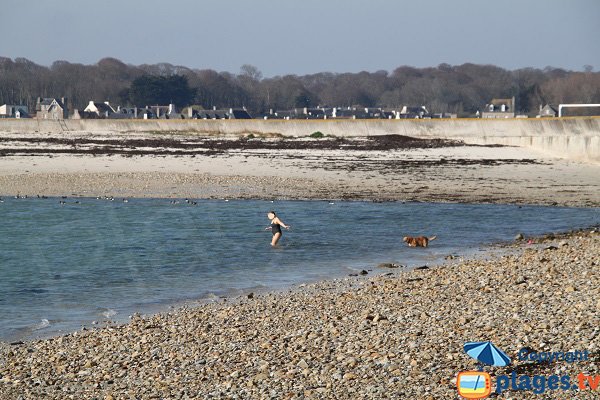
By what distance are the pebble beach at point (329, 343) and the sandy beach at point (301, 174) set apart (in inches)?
544

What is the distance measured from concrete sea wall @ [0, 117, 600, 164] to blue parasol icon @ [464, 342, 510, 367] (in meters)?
38.0

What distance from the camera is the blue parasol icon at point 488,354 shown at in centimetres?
686

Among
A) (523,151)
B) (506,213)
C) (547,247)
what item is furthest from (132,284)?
(523,151)

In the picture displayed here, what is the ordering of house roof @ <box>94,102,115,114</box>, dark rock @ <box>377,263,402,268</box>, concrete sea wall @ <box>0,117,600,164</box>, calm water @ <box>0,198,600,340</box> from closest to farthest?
1. calm water @ <box>0,198,600,340</box>
2. dark rock @ <box>377,263,402,268</box>
3. concrete sea wall @ <box>0,117,600,164</box>
4. house roof @ <box>94,102,115,114</box>

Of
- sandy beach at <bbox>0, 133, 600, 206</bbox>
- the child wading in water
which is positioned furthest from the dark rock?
sandy beach at <bbox>0, 133, 600, 206</bbox>

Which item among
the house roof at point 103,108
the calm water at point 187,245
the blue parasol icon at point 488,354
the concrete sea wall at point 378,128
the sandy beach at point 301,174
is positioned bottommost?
the calm water at point 187,245

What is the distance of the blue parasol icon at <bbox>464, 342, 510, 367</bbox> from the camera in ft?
22.5

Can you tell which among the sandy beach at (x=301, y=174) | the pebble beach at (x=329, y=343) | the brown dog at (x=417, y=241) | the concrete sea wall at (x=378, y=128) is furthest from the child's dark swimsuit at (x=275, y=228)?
the concrete sea wall at (x=378, y=128)

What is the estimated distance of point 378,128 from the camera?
6575 centimetres

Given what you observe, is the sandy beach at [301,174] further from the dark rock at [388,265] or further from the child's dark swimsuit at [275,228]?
the dark rock at [388,265]

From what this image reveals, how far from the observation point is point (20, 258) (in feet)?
50.7

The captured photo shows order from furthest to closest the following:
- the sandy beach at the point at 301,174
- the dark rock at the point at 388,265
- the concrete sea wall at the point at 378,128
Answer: the concrete sea wall at the point at 378,128, the sandy beach at the point at 301,174, the dark rock at the point at 388,265

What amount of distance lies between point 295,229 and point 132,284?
20.6ft

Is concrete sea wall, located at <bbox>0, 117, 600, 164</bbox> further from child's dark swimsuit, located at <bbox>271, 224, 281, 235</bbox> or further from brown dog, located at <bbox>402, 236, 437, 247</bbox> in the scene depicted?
child's dark swimsuit, located at <bbox>271, 224, 281, 235</bbox>
